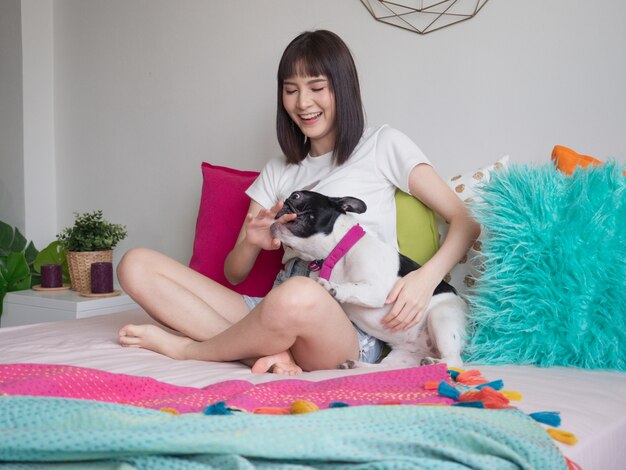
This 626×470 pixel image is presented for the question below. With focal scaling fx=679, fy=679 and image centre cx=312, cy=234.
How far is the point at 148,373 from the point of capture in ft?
4.99

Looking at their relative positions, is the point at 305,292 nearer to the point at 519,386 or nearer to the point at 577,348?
the point at 519,386

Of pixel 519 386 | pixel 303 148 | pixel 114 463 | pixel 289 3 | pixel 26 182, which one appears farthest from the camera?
pixel 26 182

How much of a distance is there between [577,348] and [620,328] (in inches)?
4.0

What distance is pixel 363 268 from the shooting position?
166 centimetres

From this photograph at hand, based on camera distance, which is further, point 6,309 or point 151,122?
point 151,122

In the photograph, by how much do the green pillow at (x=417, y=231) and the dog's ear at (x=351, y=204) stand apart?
0.84 feet

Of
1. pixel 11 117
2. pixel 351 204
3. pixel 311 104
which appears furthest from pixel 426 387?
pixel 11 117

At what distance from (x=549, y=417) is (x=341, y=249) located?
28.3 inches

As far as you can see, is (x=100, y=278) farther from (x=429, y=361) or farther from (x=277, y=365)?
(x=429, y=361)

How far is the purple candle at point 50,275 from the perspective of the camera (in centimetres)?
294

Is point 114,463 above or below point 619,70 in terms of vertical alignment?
below

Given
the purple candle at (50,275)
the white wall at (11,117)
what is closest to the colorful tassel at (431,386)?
the purple candle at (50,275)

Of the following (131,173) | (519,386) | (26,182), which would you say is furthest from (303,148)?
(26,182)

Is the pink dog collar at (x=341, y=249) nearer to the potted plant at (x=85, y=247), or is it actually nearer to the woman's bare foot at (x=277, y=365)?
the woman's bare foot at (x=277, y=365)
